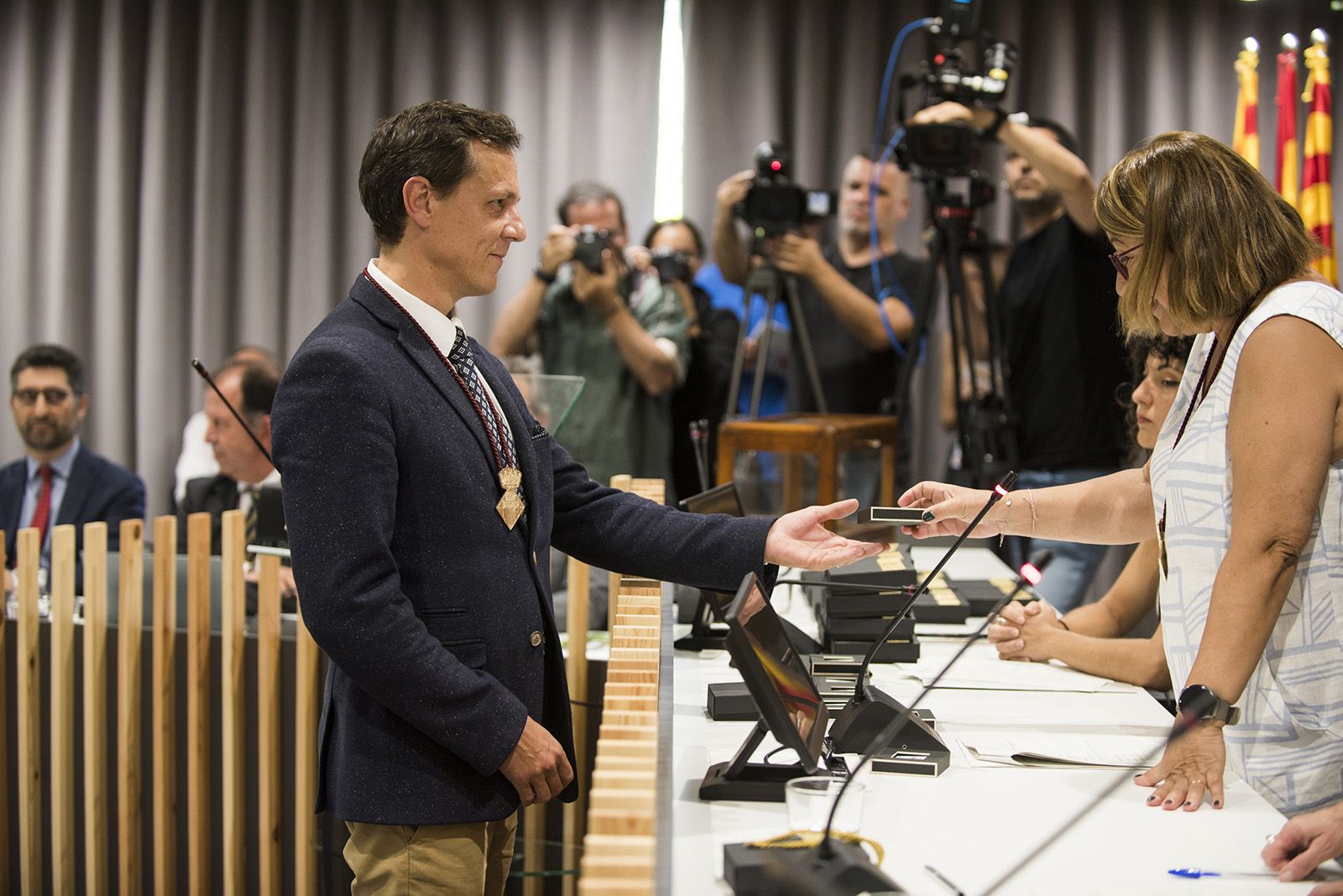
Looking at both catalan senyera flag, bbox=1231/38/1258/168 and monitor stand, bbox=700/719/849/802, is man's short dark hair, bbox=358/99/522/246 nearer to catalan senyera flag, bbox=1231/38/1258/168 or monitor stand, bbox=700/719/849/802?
monitor stand, bbox=700/719/849/802

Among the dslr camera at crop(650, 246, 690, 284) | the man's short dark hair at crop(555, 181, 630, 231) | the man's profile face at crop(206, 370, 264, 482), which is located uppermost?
the man's short dark hair at crop(555, 181, 630, 231)

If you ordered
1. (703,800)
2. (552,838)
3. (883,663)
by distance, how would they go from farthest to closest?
(552,838) < (883,663) < (703,800)

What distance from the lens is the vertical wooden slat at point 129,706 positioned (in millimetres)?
2463

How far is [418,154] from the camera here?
161 centimetres

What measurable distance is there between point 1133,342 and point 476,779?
1.69m

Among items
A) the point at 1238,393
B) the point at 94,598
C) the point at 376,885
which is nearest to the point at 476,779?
the point at 376,885

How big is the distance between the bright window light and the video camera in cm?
160

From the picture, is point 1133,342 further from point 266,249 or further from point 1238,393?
point 266,249

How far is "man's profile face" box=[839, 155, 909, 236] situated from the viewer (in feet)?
12.8

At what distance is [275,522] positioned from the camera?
2.68 metres

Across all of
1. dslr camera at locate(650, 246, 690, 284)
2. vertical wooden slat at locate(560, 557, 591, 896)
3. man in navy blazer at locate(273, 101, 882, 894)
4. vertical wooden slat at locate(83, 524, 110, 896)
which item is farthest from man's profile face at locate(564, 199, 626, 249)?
man in navy blazer at locate(273, 101, 882, 894)

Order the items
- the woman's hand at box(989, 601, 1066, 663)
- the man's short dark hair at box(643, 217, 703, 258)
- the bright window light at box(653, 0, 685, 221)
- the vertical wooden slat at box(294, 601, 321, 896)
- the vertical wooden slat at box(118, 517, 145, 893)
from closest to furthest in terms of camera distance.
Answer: the woman's hand at box(989, 601, 1066, 663) < the vertical wooden slat at box(294, 601, 321, 896) < the vertical wooden slat at box(118, 517, 145, 893) < the man's short dark hair at box(643, 217, 703, 258) < the bright window light at box(653, 0, 685, 221)

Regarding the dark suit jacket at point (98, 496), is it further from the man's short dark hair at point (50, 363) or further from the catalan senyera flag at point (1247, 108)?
the catalan senyera flag at point (1247, 108)

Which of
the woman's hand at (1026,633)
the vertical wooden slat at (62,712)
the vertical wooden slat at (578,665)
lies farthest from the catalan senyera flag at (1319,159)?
the vertical wooden slat at (62,712)
